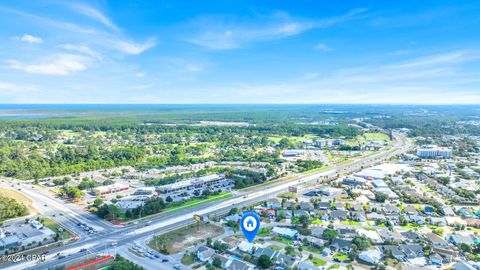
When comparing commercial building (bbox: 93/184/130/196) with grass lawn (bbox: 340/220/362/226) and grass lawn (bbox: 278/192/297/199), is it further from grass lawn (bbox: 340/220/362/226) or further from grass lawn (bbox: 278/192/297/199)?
grass lawn (bbox: 340/220/362/226)

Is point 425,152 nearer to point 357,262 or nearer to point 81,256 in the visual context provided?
point 357,262

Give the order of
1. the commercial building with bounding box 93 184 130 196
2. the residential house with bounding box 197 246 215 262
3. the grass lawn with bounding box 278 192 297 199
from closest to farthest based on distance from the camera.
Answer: the residential house with bounding box 197 246 215 262 < the grass lawn with bounding box 278 192 297 199 < the commercial building with bounding box 93 184 130 196

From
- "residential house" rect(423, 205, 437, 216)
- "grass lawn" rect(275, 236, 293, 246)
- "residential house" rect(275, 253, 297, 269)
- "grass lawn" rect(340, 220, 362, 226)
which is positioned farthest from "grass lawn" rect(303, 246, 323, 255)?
"residential house" rect(423, 205, 437, 216)

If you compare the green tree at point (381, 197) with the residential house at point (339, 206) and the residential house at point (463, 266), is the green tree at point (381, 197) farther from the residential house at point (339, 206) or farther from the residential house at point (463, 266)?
the residential house at point (463, 266)

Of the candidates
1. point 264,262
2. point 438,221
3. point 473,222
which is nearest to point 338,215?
point 438,221

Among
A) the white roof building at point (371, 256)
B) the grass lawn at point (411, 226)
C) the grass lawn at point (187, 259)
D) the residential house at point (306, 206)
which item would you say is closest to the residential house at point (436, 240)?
the grass lawn at point (411, 226)

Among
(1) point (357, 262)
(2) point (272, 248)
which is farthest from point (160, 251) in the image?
(1) point (357, 262)
